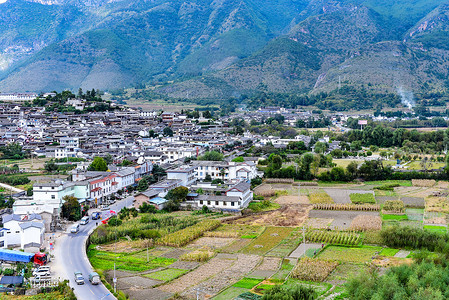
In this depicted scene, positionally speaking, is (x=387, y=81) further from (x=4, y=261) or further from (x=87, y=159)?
(x=4, y=261)

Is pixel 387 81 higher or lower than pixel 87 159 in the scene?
higher

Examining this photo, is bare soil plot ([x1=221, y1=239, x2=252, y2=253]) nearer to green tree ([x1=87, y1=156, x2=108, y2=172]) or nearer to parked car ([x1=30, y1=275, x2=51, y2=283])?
parked car ([x1=30, y1=275, x2=51, y2=283])

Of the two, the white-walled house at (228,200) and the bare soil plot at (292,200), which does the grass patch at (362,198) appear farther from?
the white-walled house at (228,200)

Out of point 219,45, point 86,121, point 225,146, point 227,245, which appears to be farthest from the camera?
point 219,45

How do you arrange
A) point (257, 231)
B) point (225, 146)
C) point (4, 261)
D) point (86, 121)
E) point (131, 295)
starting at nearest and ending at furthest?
point (131, 295), point (4, 261), point (257, 231), point (225, 146), point (86, 121)

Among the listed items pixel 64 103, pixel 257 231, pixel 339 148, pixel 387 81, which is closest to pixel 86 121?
pixel 64 103

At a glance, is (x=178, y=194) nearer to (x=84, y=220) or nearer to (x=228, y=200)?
(x=228, y=200)

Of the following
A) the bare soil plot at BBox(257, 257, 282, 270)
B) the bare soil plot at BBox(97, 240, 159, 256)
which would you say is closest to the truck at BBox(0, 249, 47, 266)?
the bare soil plot at BBox(97, 240, 159, 256)
